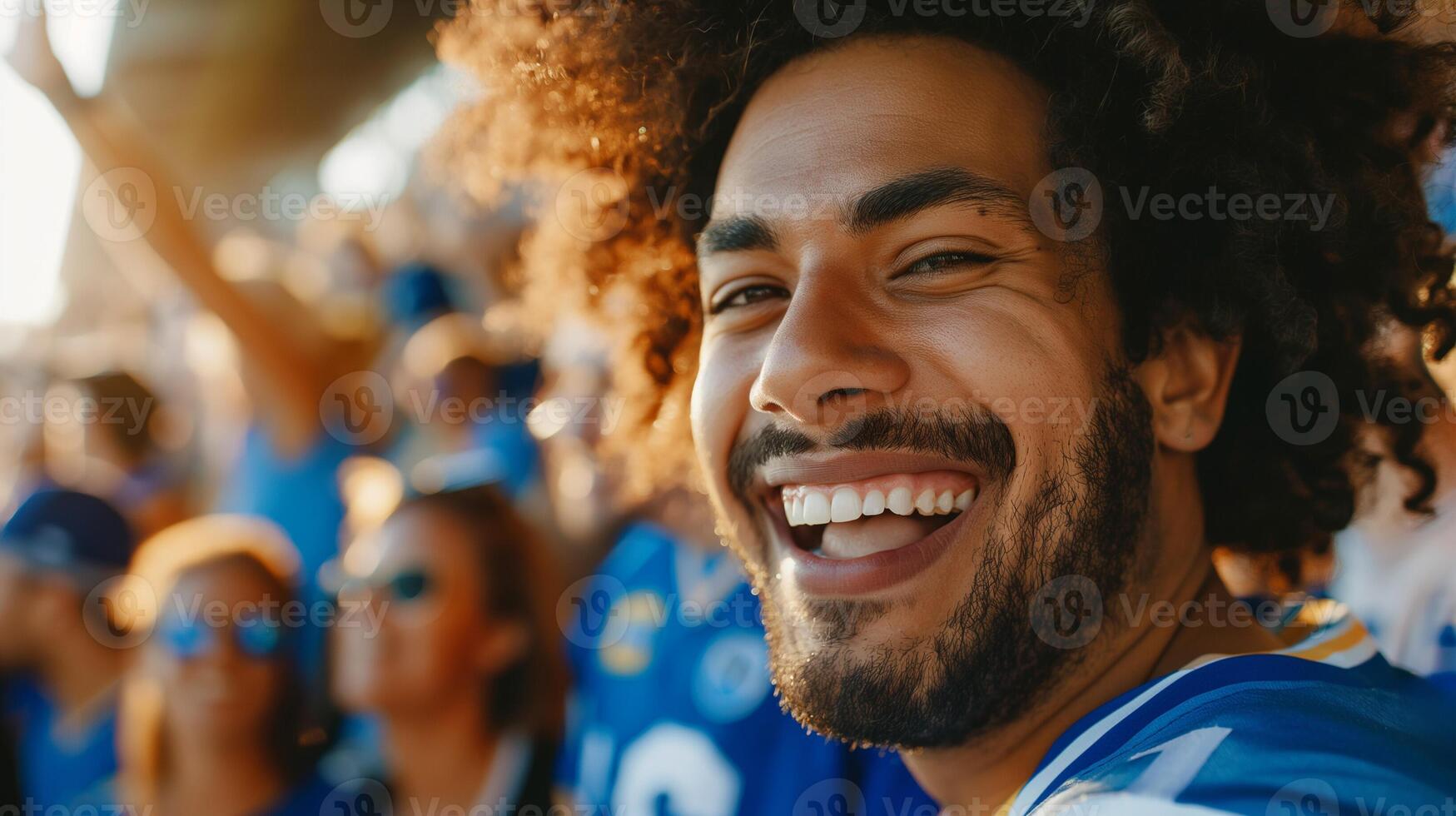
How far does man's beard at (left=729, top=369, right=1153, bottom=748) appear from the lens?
1.48 m

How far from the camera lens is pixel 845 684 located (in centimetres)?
150

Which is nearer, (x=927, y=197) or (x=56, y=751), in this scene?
(x=927, y=197)

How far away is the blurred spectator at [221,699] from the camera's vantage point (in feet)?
9.02

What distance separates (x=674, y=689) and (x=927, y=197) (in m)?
1.31

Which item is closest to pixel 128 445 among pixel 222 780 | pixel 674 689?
pixel 222 780

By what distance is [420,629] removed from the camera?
8.95 feet

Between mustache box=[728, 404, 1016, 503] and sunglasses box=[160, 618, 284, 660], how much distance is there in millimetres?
1910

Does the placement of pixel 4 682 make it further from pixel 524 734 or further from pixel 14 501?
pixel 524 734

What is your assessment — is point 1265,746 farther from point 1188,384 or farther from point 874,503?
point 1188,384

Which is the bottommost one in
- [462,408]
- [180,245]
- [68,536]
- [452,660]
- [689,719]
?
[689,719]

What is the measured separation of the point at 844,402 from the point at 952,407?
0.16m

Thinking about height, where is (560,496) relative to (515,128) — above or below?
below

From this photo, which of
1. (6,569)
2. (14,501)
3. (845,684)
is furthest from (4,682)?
(845,684)

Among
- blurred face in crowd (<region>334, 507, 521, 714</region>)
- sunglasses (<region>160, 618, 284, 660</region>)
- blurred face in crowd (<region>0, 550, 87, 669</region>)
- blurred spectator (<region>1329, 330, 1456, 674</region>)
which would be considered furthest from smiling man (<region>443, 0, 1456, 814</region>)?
blurred face in crowd (<region>0, 550, 87, 669</region>)
